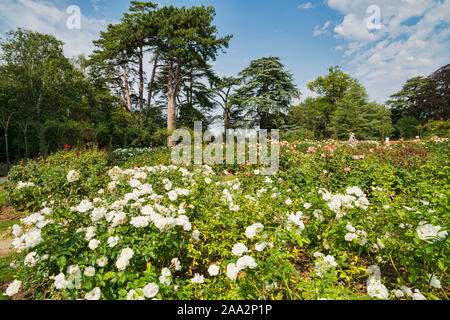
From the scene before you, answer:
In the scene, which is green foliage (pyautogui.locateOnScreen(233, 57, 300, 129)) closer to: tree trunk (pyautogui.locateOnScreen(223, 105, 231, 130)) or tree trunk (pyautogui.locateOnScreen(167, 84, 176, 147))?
tree trunk (pyautogui.locateOnScreen(223, 105, 231, 130))

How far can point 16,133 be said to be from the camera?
9719 mm

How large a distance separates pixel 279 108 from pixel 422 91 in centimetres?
2364

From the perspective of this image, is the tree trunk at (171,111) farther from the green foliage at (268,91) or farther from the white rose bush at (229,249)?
the white rose bush at (229,249)

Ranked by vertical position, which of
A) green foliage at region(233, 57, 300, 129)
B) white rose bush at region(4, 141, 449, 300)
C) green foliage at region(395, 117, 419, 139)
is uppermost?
green foliage at region(233, 57, 300, 129)

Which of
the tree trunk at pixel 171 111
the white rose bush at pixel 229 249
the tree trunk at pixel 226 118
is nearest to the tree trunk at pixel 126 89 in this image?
the tree trunk at pixel 171 111

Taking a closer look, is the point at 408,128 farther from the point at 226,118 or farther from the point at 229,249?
the point at 229,249

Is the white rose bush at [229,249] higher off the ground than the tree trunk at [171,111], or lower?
lower

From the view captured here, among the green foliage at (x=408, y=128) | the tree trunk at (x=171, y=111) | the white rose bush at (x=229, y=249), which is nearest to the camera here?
the white rose bush at (x=229, y=249)

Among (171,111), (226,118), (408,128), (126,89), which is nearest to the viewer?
(171,111)

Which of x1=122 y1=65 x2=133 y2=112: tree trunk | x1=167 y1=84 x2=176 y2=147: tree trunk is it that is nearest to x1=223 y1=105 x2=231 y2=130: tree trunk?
x1=167 y1=84 x2=176 y2=147: tree trunk

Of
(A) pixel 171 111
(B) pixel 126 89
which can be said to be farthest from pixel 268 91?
(B) pixel 126 89

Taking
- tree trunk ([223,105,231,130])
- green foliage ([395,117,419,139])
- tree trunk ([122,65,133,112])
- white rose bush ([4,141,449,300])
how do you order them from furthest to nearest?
1. green foliage ([395,117,419,139])
2. tree trunk ([223,105,231,130])
3. tree trunk ([122,65,133,112])
4. white rose bush ([4,141,449,300])

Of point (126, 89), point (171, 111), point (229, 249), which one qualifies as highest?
point (126, 89)
